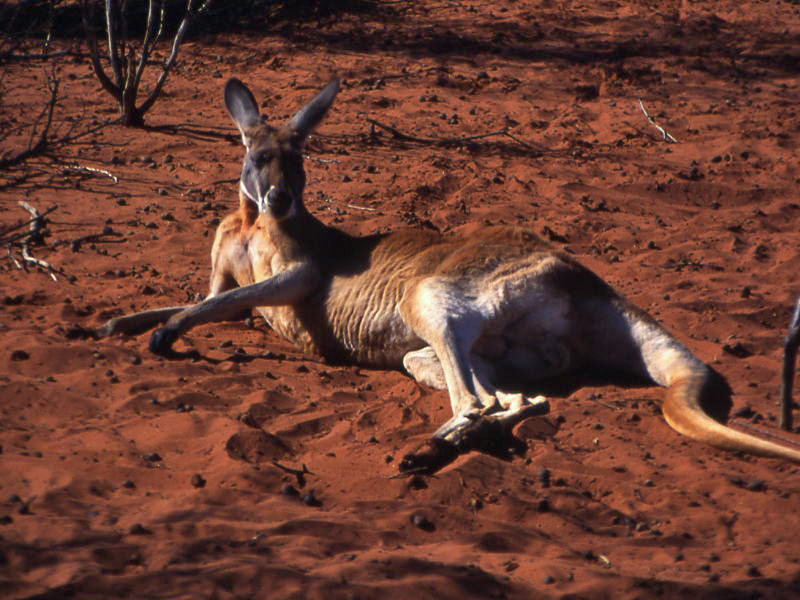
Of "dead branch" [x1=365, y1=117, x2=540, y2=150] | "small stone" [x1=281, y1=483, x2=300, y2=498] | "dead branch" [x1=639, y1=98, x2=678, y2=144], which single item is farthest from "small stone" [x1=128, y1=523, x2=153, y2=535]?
"dead branch" [x1=639, y1=98, x2=678, y2=144]

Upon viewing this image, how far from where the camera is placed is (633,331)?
15.4ft

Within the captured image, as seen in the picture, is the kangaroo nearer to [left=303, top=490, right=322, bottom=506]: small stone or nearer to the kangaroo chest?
the kangaroo chest

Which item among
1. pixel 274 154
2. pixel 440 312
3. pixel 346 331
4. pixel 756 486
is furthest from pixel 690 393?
pixel 274 154

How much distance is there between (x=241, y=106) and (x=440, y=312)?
→ 2.23 metres

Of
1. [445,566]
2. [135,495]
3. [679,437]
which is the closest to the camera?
[445,566]

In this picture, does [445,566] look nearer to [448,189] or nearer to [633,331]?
[633,331]

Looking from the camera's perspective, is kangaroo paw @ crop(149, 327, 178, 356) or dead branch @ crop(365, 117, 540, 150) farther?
dead branch @ crop(365, 117, 540, 150)

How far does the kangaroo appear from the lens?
4262 mm

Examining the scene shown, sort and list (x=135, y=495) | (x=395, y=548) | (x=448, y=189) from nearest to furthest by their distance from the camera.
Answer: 1. (x=395, y=548)
2. (x=135, y=495)
3. (x=448, y=189)

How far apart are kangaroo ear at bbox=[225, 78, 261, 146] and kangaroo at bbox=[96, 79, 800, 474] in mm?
17

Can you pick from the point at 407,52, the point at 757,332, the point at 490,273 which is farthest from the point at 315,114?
the point at 407,52

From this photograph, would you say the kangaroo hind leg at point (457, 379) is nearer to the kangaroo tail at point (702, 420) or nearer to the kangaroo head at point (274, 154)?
the kangaroo tail at point (702, 420)

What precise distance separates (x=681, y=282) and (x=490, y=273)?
1557 millimetres

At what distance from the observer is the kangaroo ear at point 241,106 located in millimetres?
6028
